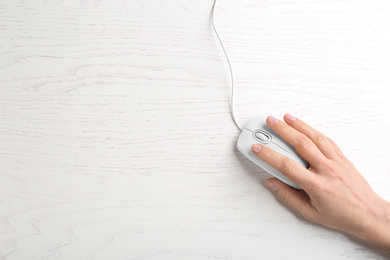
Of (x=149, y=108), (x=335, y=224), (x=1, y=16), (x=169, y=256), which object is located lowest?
(x=169, y=256)

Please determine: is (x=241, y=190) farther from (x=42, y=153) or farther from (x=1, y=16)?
(x=1, y=16)

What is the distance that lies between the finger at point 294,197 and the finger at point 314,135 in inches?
3.9

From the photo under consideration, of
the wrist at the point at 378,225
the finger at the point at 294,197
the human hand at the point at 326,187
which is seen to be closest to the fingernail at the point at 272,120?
the human hand at the point at 326,187

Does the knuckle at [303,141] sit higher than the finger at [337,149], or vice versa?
the knuckle at [303,141]

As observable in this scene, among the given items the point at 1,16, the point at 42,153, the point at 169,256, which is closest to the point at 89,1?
the point at 1,16

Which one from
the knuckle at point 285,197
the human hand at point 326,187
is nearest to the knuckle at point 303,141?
the human hand at point 326,187

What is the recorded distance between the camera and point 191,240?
0.75 meters

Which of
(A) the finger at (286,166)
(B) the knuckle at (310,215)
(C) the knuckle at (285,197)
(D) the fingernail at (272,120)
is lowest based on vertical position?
(B) the knuckle at (310,215)

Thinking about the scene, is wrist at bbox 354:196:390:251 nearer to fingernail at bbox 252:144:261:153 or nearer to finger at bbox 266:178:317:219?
finger at bbox 266:178:317:219

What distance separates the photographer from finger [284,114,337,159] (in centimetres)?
73

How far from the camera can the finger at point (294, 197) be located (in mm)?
734

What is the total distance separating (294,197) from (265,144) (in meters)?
0.12

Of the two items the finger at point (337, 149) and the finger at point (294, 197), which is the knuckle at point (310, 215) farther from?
the finger at point (337, 149)

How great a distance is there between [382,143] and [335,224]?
0.68 ft
